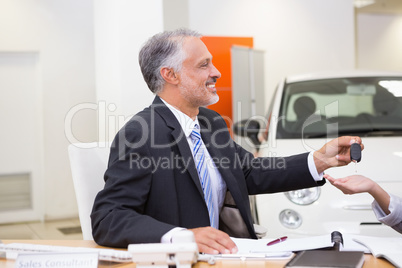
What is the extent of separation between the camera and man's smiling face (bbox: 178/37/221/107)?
2.21m

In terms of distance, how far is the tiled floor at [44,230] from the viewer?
5.88m

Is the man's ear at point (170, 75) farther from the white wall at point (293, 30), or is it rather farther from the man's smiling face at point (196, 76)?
the white wall at point (293, 30)

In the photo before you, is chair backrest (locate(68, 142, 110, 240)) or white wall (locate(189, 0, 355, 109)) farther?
white wall (locate(189, 0, 355, 109))

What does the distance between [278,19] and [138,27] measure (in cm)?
366

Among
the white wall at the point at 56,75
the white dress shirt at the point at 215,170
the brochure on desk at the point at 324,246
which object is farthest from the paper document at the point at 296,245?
the white wall at the point at 56,75

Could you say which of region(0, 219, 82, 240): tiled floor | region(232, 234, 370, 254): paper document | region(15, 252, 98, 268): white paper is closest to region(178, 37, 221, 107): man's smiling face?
region(232, 234, 370, 254): paper document

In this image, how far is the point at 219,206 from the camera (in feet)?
7.10

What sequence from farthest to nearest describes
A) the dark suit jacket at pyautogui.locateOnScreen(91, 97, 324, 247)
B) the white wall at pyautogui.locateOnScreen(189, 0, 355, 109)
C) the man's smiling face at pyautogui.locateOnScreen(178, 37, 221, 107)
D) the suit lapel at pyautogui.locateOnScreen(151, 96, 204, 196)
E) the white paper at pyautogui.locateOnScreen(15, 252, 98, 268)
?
the white wall at pyautogui.locateOnScreen(189, 0, 355, 109)
the man's smiling face at pyautogui.locateOnScreen(178, 37, 221, 107)
the suit lapel at pyautogui.locateOnScreen(151, 96, 204, 196)
the dark suit jacket at pyautogui.locateOnScreen(91, 97, 324, 247)
the white paper at pyautogui.locateOnScreen(15, 252, 98, 268)

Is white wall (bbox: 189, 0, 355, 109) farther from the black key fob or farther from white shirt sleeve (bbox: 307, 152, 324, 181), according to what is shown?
the black key fob

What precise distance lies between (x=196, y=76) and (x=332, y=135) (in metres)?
1.67

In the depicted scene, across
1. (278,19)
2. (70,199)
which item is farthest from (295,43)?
(70,199)

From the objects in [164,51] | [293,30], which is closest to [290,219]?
[164,51]

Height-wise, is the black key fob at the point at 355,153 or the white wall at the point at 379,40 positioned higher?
the white wall at the point at 379,40

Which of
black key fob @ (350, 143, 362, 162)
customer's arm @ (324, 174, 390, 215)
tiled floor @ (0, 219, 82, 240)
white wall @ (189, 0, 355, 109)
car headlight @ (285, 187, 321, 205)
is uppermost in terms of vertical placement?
white wall @ (189, 0, 355, 109)
